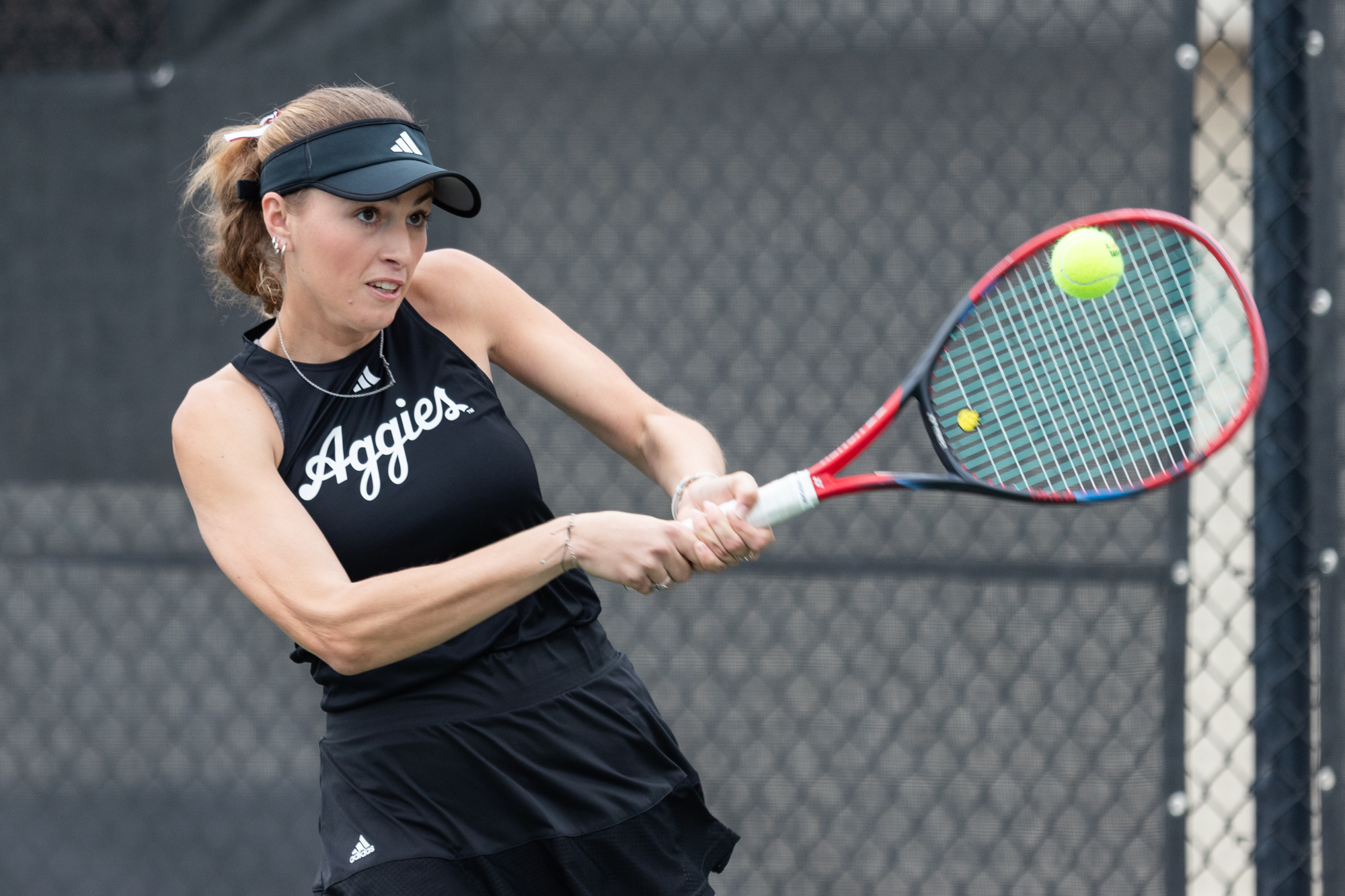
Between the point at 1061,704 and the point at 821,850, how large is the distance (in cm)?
49

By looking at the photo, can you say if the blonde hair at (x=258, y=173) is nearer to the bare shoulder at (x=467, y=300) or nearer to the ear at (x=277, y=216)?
the ear at (x=277, y=216)

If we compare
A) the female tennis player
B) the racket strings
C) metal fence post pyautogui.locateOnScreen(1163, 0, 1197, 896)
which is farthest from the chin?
metal fence post pyautogui.locateOnScreen(1163, 0, 1197, 896)

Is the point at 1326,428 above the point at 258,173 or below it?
below

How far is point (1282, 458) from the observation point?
2.09 metres

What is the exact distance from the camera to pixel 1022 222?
2.13 metres

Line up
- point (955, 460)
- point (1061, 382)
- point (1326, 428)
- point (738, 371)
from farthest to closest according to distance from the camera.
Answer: point (738, 371), point (1326, 428), point (1061, 382), point (955, 460)

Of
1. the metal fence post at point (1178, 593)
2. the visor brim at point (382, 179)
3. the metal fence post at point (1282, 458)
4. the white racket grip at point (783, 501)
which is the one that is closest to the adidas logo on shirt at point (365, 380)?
the visor brim at point (382, 179)

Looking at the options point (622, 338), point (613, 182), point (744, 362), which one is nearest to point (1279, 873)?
point (744, 362)

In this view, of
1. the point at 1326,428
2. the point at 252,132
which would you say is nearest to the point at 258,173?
the point at 252,132

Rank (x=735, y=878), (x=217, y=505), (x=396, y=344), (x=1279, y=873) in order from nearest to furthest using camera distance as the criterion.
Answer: (x=217, y=505) < (x=396, y=344) < (x=1279, y=873) < (x=735, y=878)

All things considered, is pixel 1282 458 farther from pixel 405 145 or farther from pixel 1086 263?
pixel 405 145

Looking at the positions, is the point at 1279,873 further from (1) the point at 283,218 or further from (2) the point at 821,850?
(1) the point at 283,218

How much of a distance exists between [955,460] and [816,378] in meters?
0.62

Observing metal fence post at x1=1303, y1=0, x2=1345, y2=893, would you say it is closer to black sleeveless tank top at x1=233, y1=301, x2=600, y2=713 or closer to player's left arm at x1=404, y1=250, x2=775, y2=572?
player's left arm at x1=404, y1=250, x2=775, y2=572
